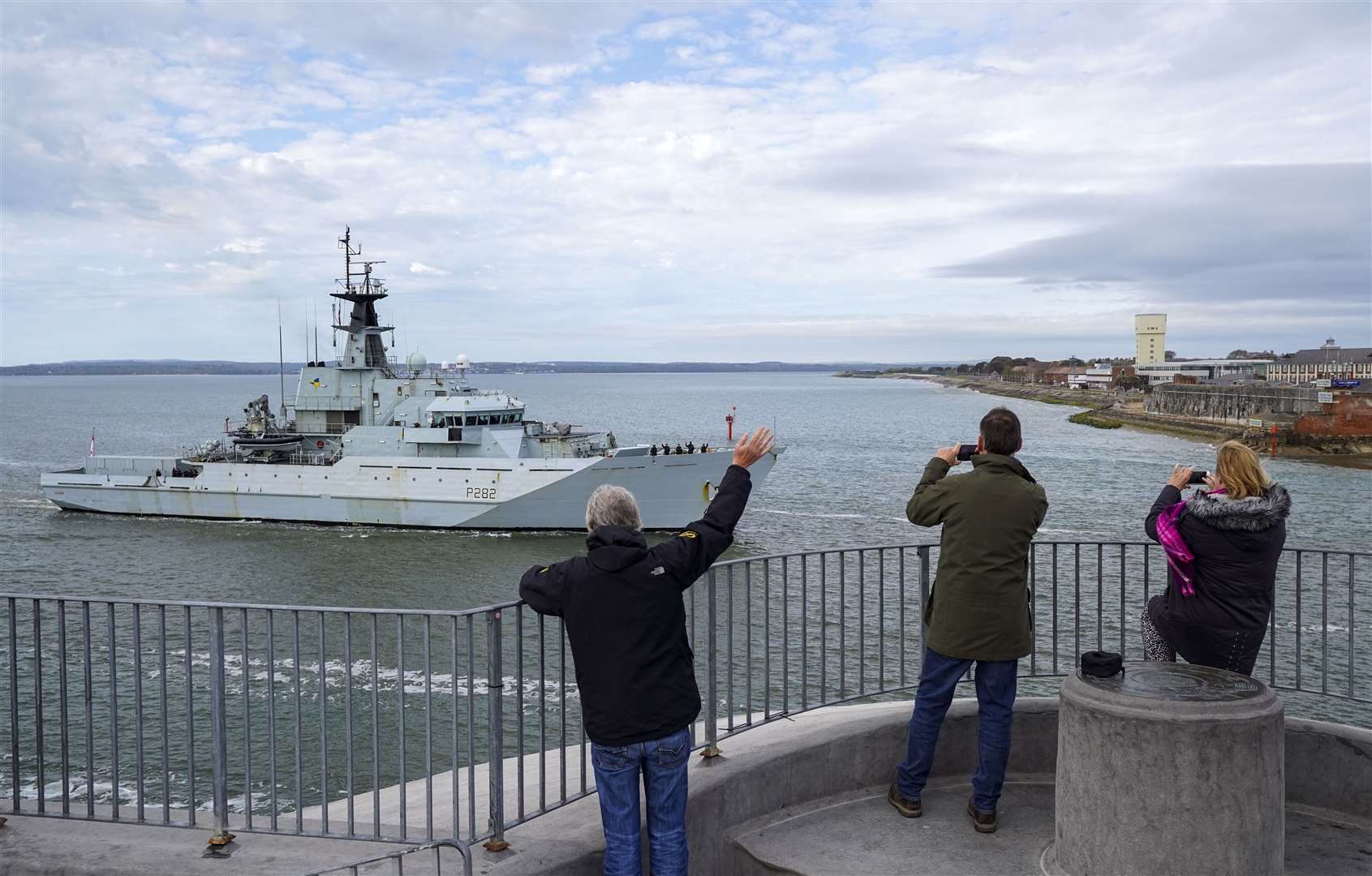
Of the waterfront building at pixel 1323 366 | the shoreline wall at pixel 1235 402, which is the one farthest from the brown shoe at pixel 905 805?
the waterfront building at pixel 1323 366

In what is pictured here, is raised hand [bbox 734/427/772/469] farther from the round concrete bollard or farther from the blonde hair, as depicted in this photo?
the blonde hair

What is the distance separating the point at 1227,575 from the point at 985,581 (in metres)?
0.97

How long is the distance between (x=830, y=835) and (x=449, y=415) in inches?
1181

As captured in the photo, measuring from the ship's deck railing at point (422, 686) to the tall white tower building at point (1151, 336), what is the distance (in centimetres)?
17147

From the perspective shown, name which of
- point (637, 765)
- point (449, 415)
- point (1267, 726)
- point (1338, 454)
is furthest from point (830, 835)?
point (1338, 454)

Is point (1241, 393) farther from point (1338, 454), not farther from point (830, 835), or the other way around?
point (830, 835)

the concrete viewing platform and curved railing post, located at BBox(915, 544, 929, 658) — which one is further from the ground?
curved railing post, located at BBox(915, 544, 929, 658)

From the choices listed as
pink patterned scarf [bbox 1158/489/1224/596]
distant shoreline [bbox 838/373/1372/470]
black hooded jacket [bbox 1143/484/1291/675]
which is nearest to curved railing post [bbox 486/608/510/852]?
black hooded jacket [bbox 1143/484/1291/675]

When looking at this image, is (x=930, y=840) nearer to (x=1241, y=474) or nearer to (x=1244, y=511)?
(x=1244, y=511)

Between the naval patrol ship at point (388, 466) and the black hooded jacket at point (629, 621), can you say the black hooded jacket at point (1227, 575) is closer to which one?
the black hooded jacket at point (629, 621)

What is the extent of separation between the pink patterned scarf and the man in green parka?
19.2 inches

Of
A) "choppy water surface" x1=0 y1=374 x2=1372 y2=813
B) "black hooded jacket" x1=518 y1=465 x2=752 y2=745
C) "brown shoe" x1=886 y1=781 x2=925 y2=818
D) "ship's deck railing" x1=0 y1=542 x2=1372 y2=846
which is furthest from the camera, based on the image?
"choppy water surface" x1=0 y1=374 x2=1372 y2=813

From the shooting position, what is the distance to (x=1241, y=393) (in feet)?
275

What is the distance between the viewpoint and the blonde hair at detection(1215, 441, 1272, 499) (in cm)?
414
